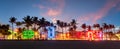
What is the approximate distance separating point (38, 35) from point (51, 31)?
3766 cm

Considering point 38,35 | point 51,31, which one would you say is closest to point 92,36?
point 51,31

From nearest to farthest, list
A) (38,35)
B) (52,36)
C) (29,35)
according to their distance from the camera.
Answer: (52,36), (29,35), (38,35)

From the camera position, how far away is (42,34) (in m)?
200

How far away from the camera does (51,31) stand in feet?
519

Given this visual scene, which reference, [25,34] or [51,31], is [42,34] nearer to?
[25,34]


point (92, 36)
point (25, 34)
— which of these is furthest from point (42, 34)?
point (92, 36)

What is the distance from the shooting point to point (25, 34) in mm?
174625

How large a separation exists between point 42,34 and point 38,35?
534cm

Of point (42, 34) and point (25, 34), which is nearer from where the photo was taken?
point (25, 34)

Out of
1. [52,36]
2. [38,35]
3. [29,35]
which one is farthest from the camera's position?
[38,35]

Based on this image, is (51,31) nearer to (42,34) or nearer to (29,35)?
(29,35)

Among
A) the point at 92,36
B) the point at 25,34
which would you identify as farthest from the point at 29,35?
the point at 92,36

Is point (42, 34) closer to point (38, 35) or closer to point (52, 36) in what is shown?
point (38, 35)

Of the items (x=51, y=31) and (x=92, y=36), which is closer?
(x=51, y=31)
